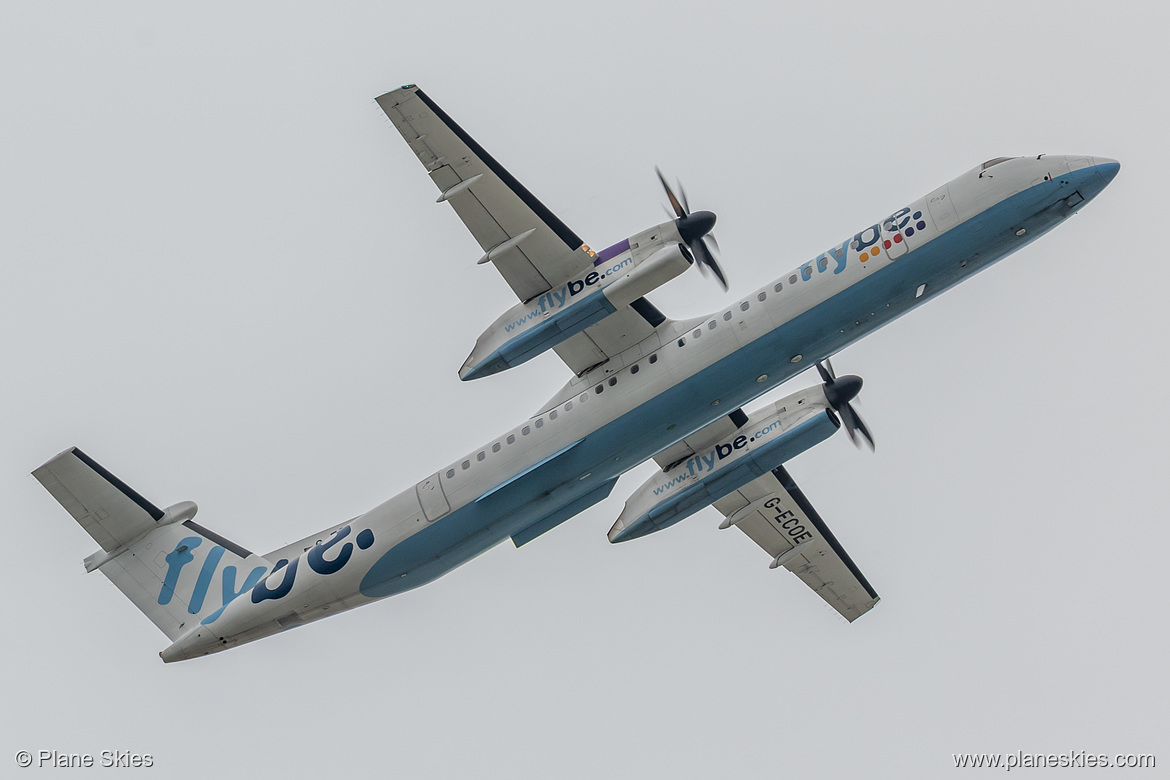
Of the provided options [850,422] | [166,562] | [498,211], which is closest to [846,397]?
[850,422]

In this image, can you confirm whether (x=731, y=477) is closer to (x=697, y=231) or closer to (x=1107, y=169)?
(x=697, y=231)

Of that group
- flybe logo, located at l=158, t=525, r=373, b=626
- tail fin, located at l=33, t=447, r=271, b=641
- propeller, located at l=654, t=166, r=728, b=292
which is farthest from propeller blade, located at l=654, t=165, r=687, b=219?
tail fin, located at l=33, t=447, r=271, b=641

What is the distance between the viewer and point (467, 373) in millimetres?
22078

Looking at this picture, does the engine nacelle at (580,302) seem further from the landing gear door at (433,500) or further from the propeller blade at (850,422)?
the propeller blade at (850,422)

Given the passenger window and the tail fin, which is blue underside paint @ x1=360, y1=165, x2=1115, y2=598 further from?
the tail fin

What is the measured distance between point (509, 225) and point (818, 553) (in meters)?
11.6

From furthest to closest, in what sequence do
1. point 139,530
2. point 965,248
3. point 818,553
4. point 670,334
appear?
point 818,553, point 139,530, point 670,334, point 965,248

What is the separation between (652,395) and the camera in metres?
22.1

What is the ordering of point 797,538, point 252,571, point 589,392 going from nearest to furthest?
point 589,392, point 252,571, point 797,538

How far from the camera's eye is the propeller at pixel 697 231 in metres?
21.1

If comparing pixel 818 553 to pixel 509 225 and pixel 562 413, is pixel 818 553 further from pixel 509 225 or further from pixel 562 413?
pixel 509 225

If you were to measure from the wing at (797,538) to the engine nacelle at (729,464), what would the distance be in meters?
2.05

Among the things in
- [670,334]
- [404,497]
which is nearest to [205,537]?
[404,497]

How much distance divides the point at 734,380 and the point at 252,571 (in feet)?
38.6
